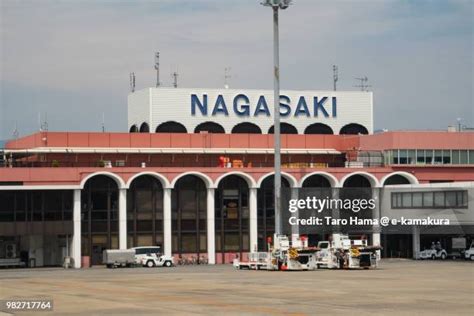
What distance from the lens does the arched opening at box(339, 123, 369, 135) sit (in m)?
118

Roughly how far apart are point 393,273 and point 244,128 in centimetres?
4847

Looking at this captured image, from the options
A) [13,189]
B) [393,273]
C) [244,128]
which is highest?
[244,128]

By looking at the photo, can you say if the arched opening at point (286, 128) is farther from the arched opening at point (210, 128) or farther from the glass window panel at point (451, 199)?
the glass window panel at point (451, 199)

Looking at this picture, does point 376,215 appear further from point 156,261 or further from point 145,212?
point 145,212

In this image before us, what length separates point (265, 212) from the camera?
107250 mm

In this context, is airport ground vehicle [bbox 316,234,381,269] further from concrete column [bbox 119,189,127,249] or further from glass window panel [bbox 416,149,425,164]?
glass window panel [bbox 416,149,425,164]

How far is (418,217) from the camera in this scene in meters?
100

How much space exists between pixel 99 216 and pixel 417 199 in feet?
106

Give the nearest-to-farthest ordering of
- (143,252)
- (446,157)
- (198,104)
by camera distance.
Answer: (143,252), (446,157), (198,104)

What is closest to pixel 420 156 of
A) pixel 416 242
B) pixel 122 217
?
pixel 416 242

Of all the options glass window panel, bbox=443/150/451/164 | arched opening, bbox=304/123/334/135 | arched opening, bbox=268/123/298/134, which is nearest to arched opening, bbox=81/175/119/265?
arched opening, bbox=268/123/298/134

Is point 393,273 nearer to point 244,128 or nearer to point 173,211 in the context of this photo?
point 173,211

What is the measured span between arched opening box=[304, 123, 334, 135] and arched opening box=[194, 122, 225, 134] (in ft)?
34.3

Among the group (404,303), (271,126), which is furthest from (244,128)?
(404,303)
